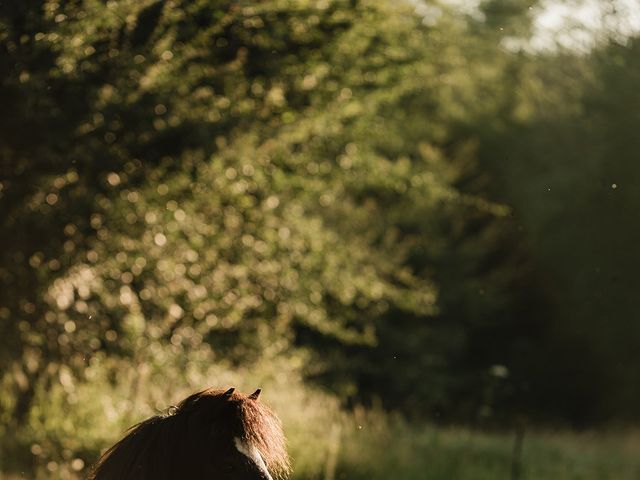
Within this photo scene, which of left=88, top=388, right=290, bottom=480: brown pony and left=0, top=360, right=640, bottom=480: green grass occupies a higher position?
left=88, top=388, right=290, bottom=480: brown pony

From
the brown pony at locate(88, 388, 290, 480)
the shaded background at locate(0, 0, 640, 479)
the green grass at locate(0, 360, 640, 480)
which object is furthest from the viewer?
the green grass at locate(0, 360, 640, 480)

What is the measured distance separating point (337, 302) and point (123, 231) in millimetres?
3550

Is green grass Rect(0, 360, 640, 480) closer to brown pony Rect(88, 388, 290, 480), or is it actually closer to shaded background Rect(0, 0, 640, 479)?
shaded background Rect(0, 0, 640, 479)

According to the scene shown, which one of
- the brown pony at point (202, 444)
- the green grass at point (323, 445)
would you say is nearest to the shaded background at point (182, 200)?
the green grass at point (323, 445)

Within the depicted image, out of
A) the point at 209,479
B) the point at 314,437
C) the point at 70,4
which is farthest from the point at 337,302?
the point at 209,479

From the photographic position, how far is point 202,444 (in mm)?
2838

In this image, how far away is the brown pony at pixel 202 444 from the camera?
2809 millimetres

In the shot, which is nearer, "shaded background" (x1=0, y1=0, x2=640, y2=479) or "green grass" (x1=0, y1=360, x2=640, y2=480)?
"shaded background" (x1=0, y1=0, x2=640, y2=479)

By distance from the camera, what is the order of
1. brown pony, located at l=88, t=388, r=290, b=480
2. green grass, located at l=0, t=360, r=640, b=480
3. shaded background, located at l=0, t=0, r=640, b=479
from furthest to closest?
green grass, located at l=0, t=360, r=640, b=480 → shaded background, located at l=0, t=0, r=640, b=479 → brown pony, located at l=88, t=388, r=290, b=480

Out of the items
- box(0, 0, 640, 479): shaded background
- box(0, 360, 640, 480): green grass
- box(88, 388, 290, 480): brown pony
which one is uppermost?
box(88, 388, 290, 480): brown pony

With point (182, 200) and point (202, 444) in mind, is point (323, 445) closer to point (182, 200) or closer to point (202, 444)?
point (182, 200)

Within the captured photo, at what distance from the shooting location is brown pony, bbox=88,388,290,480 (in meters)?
2.81

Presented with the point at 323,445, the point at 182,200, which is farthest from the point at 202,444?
the point at 323,445

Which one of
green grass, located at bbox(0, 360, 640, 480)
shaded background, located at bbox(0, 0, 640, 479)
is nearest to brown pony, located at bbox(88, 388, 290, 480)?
shaded background, located at bbox(0, 0, 640, 479)
